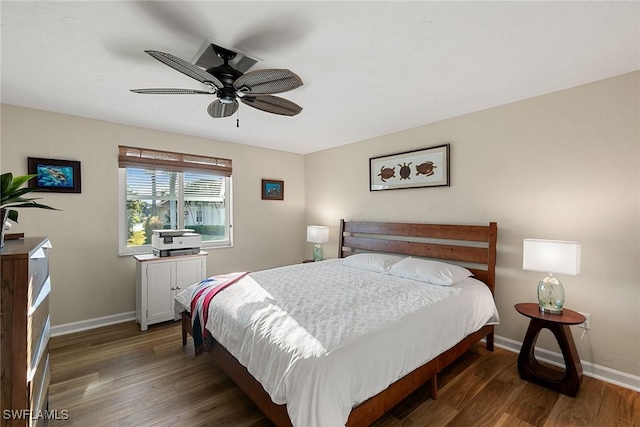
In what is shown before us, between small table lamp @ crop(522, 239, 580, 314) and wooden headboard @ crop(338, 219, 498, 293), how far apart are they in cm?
44

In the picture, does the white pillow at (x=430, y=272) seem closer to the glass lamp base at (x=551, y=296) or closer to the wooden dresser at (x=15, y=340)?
the glass lamp base at (x=551, y=296)

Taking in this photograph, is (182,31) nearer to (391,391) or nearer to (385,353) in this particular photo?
(385,353)

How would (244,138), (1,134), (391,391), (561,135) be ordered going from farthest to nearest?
(244,138) < (1,134) < (561,135) < (391,391)

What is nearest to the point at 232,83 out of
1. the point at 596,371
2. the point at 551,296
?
the point at 551,296

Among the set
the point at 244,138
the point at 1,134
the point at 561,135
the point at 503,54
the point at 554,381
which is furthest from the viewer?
the point at 244,138

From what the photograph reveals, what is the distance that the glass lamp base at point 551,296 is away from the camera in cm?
215

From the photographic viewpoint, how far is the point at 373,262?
3.20m

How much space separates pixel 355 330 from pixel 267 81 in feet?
5.14

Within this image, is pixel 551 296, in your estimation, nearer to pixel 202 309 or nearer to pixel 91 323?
pixel 202 309

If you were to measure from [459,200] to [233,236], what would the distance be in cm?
312

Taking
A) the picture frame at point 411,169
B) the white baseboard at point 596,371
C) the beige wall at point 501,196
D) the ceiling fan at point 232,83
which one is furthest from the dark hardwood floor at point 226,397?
the ceiling fan at point 232,83

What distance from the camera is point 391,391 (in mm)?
1604

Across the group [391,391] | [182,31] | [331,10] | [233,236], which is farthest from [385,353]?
[233,236]

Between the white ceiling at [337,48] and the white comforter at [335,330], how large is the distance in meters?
1.74
